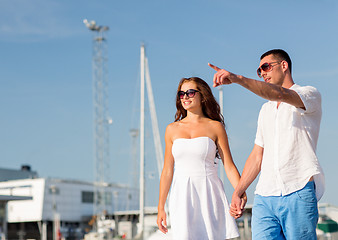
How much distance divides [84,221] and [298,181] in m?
83.8

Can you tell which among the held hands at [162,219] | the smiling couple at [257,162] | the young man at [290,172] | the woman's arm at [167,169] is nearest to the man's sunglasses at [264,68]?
the smiling couple at [257,162]

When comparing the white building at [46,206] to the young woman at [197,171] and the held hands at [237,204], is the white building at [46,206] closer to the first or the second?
the young woman at [197,171]

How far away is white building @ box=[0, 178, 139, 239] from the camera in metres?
81.1

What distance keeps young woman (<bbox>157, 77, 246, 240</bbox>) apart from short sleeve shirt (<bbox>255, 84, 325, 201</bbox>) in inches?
27.7

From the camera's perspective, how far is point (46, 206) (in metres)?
81.5

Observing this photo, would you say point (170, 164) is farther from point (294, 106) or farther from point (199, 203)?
point (294, 106)

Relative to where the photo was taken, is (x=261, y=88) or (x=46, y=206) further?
(x=46, y=206)

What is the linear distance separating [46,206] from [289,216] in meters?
79.9

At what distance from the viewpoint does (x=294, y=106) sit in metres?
4.29

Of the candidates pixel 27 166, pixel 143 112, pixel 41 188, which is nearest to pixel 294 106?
pixel 143 112

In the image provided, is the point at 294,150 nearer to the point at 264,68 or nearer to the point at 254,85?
the point at 264,68

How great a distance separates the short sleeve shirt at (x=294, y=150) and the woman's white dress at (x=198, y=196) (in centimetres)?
95

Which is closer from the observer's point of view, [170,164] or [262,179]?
[262,179]

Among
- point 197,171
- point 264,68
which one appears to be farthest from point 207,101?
point 264,68
